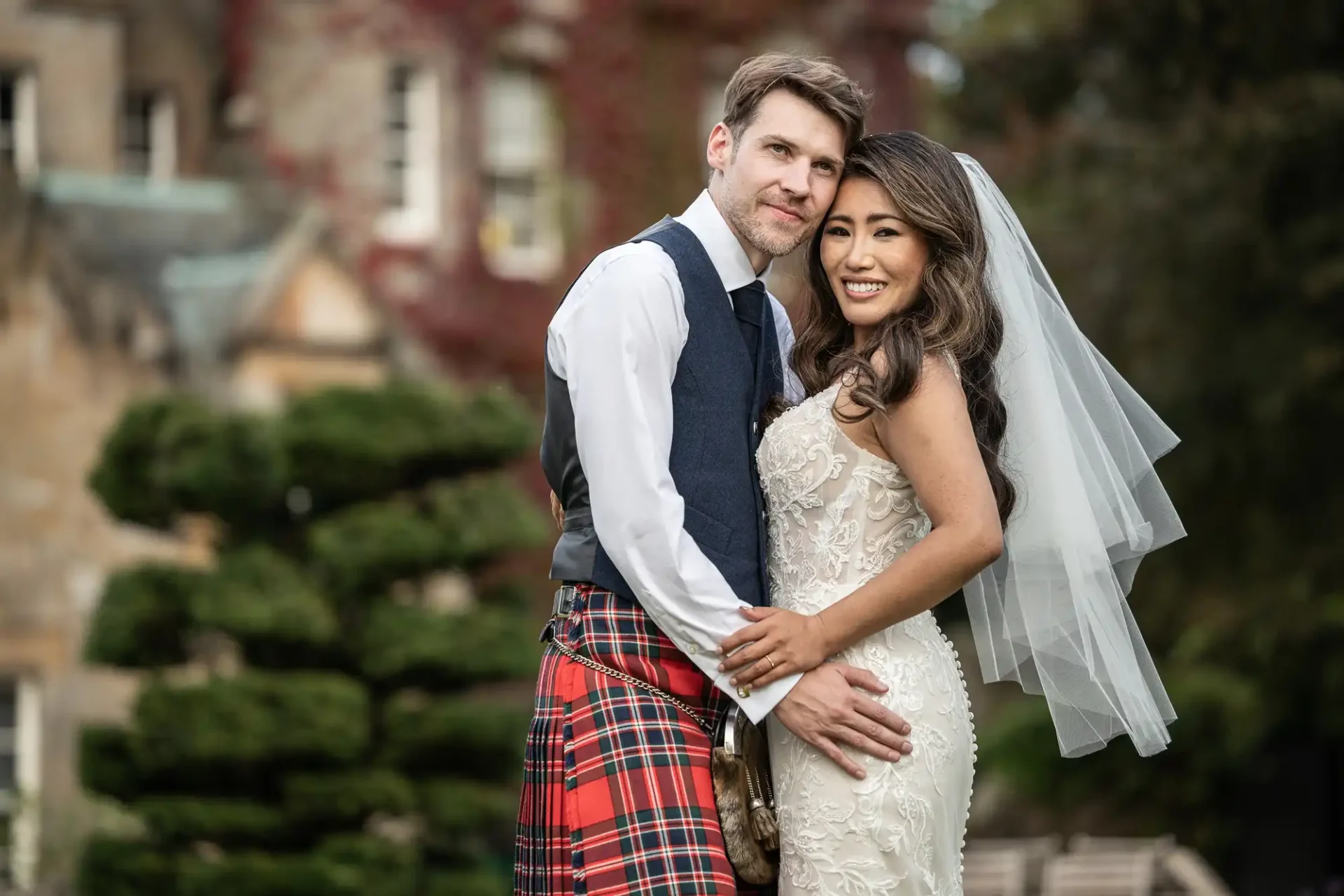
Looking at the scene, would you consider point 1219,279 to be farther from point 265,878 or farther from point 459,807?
point 265,878

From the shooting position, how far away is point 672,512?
3555mm

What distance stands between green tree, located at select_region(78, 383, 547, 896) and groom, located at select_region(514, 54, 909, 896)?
461cm

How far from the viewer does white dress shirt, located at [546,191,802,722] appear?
3.56 m

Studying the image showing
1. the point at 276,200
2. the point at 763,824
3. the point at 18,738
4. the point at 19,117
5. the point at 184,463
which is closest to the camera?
the point at 763,824

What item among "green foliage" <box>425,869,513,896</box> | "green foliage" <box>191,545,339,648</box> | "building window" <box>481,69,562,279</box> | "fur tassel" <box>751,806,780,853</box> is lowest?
"green foliage" <box>425,869,513,896</box>

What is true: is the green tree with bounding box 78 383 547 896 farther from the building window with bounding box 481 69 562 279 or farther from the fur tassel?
the building window with bounding box 481 69 562 279

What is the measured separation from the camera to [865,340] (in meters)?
3.88

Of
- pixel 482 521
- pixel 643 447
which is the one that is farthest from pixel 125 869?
pixel 643 447

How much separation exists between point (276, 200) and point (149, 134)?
1.23m

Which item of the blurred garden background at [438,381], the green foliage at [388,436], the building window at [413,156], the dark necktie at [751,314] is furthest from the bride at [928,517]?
the building window at [413,156]

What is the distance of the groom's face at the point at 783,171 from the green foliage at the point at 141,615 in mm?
5343

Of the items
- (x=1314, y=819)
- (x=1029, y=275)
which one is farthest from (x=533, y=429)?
(x=1314, y=819)

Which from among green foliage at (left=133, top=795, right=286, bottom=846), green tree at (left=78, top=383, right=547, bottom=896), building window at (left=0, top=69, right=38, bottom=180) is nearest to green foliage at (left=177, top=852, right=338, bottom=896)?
green tree at (left=78, top=383, right=547, bottom=896)

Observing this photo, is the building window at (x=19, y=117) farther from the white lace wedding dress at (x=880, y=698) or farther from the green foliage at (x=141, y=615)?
the white lace wedding dress at (x=880, y=698)
